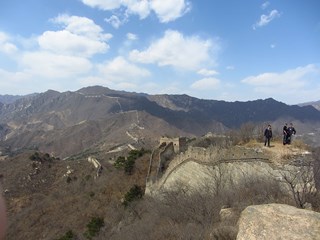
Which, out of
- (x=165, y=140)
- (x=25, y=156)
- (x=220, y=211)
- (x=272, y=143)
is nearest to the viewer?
(x=220, y=211)

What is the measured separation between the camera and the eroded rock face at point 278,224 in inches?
285

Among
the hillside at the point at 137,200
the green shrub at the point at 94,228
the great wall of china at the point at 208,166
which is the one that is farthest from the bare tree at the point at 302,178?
the green shrub at the point at 94,228

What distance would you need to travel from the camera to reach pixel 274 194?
15680 mm

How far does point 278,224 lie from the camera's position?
7496 mm

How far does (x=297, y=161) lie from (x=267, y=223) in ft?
37.4

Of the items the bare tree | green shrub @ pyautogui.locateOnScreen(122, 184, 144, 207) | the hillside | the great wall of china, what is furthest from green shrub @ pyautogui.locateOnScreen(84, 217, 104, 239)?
the bare tree

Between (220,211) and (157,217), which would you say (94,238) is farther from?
(220,211)

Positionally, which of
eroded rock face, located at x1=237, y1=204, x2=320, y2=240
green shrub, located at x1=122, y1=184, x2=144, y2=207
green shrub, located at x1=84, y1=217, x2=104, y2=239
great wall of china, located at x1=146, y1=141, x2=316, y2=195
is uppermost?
eroded rock face, located at x1=237, y1=204, x2=320, y2=240

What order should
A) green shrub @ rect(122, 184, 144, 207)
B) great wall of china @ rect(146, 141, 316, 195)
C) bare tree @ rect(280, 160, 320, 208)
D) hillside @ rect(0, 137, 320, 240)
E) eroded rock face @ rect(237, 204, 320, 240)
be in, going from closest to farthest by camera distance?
1. eroded rock face @ rect(237, 204, 320, 240)
2. bare tree @ rect(280, 160, 320, 208)
3. hillside @ rect(0, 137, 320, 240)
4. great wall of china @ rect(146, 141, 316, 195)
5. green shrub @ rect(122, 184, 144, 207)

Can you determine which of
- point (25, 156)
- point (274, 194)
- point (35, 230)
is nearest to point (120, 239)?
point (274, 194)

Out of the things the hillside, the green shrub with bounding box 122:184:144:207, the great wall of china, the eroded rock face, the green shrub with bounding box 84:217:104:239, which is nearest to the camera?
the eroded rock face

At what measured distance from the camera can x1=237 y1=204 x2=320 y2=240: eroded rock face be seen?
7.24 m

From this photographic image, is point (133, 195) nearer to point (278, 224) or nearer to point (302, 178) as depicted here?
point (302, 178)

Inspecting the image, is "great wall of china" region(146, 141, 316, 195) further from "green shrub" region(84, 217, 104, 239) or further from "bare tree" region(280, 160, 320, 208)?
"green shrub" region(84, 217, 104, 239)
